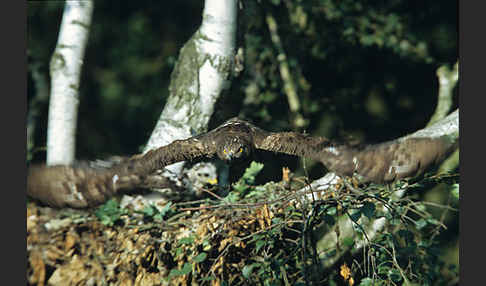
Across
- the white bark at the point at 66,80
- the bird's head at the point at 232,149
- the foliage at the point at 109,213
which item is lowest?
the foliage at the point at 109,213

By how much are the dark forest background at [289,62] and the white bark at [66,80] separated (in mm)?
151

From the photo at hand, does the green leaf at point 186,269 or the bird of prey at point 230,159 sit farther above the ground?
the bird of prey at point 230,159

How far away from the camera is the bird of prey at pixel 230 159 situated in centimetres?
187

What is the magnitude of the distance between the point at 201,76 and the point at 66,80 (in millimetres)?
1011

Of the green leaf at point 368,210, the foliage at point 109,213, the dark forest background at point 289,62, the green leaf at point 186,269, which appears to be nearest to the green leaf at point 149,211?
the foliage at point 109,213

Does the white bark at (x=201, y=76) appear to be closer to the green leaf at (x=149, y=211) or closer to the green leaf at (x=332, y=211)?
the green leaf at (x=149, y=211)

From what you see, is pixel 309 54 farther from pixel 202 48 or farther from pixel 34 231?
pixel 34 231

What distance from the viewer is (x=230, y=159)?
6.45 ft

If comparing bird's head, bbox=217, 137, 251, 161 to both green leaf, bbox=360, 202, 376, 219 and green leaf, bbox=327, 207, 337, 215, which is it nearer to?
green leaf, bbox=327, 207, 337, 215

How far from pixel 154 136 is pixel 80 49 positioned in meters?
0.87

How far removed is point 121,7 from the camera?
5.91 meters

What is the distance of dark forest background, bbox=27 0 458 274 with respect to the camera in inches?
148

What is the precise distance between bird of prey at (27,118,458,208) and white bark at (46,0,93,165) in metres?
0.66

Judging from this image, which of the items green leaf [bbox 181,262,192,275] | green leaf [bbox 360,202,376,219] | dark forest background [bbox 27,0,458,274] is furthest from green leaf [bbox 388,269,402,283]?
green leaf [bbox 181,262,192,275]
